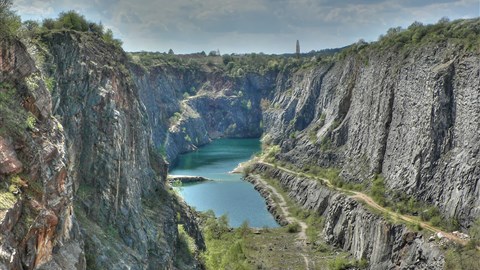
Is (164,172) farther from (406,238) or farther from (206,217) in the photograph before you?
(406,238)

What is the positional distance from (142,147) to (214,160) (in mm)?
101993

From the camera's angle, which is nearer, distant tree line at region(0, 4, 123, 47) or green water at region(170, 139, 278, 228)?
distant tree line at region(0, 4, 123, 47)

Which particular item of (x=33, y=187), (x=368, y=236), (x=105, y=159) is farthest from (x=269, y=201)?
(x=33, y=187)

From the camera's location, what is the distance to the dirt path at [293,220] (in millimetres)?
72519

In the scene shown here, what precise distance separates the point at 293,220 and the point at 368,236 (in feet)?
79.3

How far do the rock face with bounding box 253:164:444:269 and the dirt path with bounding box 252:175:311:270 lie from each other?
3.55 metres

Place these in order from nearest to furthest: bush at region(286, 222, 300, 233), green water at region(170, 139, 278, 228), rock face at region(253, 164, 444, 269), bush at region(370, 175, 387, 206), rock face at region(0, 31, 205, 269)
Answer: rock face at region(0, 31, 205, 269) < rock face at region(253, 164, 444, 269) < bush at region(370, 175, 387, 206) < bush at region(286, 222, 300, 233) < green water at region(170, 139, 278, 228)

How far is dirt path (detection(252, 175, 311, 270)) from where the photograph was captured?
72519 mm

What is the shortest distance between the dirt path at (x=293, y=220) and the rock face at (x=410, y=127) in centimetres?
901

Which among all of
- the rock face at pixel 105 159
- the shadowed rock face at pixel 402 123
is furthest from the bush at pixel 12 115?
the shadowed rock face at pixel 402 123

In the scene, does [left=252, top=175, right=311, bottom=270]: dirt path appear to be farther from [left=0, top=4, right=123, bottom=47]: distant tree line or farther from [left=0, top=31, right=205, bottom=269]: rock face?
[left=0, top=4, right=123, bottom=47]: distant tree line

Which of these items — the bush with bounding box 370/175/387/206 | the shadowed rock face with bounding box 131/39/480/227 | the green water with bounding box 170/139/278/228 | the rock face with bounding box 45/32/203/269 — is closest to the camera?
the rock face with bounding box 45/32/203/269

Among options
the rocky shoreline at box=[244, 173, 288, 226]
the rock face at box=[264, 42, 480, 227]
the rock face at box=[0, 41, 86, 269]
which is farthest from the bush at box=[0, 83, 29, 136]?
the rocky shoreline at box=[244, 173, 288, 226]

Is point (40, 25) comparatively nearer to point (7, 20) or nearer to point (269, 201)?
point (7, 20)
